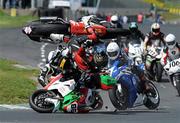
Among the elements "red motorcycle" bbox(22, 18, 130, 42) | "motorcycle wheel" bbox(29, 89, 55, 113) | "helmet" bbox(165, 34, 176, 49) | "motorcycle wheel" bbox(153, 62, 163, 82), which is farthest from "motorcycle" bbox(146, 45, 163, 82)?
"motorcycle wheel" bbox(29, 89, 55, 113)

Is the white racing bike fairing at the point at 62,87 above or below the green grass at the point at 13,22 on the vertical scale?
above

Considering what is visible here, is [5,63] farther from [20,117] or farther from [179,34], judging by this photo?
[179,34]

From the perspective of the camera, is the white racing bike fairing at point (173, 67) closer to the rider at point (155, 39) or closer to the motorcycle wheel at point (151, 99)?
the motorcycle wheel at point (151, 99)

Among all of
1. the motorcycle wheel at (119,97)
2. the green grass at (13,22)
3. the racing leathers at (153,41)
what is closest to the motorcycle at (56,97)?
the motorcycle wheel at (119,97)

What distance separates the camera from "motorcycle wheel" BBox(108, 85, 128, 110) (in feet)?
50.5

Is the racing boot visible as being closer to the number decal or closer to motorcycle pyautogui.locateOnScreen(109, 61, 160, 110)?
motorcycle pyautogui.locateOnScreen(109, 61, 160, 110)

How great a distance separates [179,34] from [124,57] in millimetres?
23474

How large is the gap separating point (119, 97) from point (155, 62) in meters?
7.43

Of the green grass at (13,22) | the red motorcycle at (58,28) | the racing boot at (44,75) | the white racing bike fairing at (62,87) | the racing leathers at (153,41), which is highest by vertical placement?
the red motorcycle at (58,28)

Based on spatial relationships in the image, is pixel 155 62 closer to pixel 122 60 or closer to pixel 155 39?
pixel 155 39

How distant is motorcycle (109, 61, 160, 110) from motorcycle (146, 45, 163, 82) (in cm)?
609

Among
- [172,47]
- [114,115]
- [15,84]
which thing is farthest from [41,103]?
[172,47]

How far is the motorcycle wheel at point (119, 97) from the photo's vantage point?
15.4 metres

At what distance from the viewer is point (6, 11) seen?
232ft
